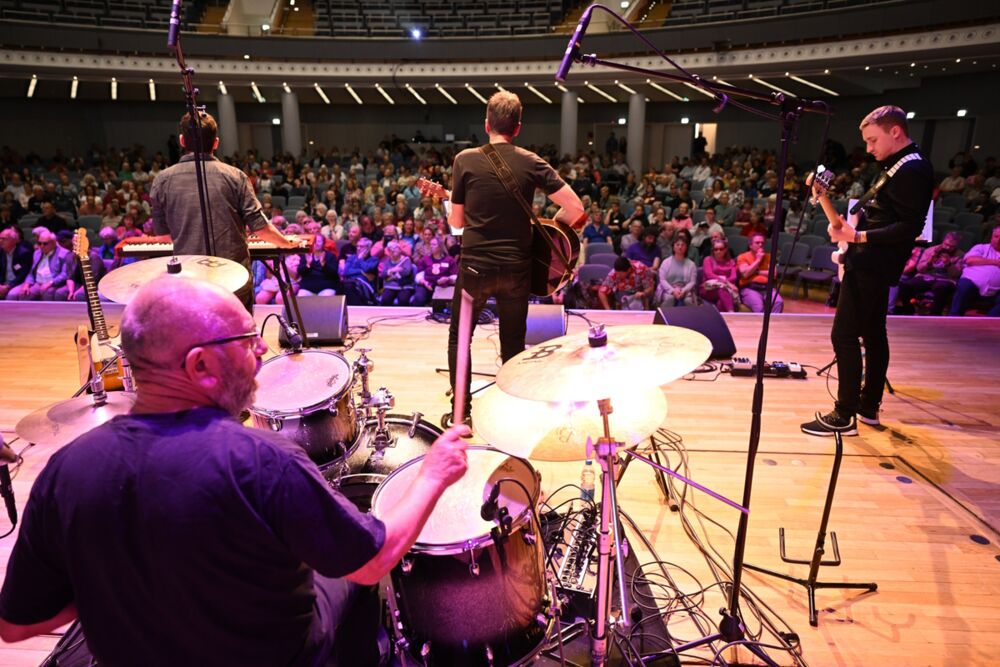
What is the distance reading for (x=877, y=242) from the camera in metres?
3.19

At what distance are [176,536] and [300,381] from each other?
1293 mm

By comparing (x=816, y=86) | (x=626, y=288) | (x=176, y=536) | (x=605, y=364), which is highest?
(x=816, y=86)

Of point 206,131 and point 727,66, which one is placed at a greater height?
point 727,66

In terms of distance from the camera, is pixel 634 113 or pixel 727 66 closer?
pixel 727 66

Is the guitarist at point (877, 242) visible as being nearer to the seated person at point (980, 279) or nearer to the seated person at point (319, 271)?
the seated person at point (980, 279)

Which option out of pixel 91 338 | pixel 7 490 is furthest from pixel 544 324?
pixel 7 490

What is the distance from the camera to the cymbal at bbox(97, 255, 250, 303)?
2.54 metres

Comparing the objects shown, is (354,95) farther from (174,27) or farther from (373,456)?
(373,456)

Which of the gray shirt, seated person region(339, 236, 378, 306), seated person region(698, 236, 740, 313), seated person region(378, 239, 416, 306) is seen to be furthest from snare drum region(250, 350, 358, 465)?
seated person region(698, 236, 740, 313)

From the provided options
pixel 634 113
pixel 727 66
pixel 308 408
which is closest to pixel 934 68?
pixel 727 66

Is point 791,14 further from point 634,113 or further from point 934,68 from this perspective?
point 634,113

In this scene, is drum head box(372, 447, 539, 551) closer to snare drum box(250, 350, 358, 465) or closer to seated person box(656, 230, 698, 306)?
snare drum box(250, 350, 358, 465)

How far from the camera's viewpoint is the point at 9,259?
21.6 ft

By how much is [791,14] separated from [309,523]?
45.9 feet
